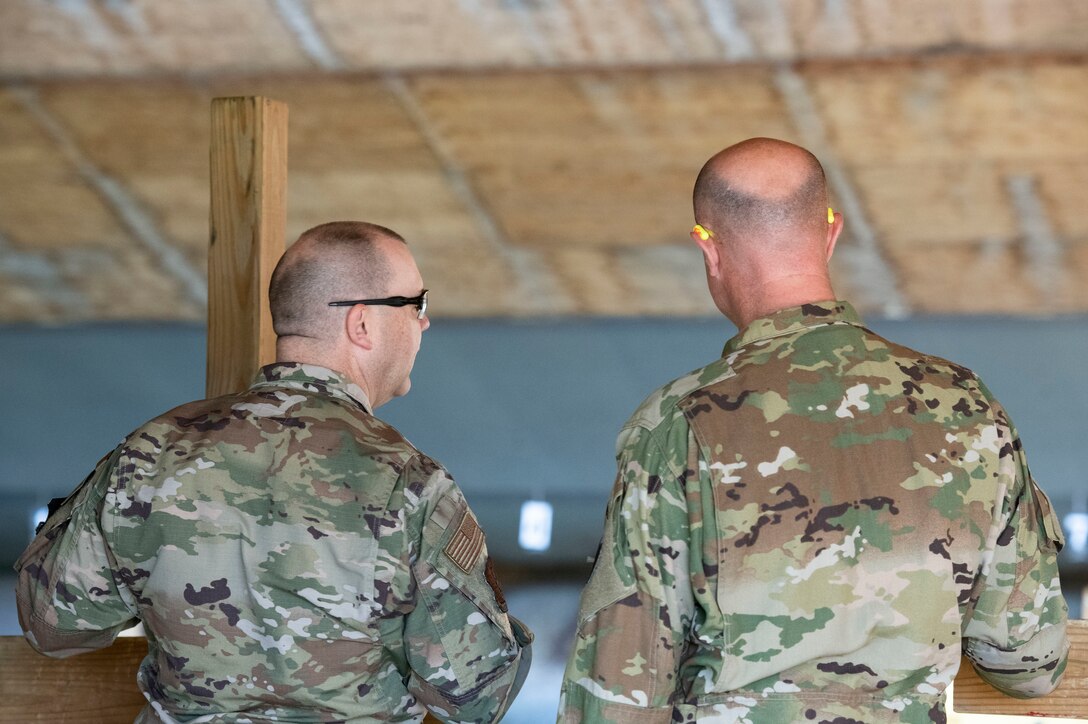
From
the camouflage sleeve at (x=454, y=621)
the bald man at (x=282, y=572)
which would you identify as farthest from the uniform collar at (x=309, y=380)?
the camouflage sleeve at (x=454, y=621)

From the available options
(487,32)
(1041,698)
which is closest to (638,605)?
(1041,698)

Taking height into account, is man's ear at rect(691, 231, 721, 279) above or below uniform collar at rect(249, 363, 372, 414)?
above

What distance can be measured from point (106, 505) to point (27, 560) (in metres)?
0.16

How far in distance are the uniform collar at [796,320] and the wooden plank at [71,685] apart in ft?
3.47

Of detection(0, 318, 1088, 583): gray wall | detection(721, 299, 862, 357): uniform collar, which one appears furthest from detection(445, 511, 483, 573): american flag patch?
detection(0, 318, 1088, 583): gray wall

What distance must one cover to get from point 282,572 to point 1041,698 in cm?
102

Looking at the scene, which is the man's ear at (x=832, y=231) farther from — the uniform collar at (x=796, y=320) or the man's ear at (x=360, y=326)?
the man's ear at (x=360, y=326)

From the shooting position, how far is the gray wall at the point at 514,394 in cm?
552

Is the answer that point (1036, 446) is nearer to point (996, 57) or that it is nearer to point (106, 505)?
point (996, 57)

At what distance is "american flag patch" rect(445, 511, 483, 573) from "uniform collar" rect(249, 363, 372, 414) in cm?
25

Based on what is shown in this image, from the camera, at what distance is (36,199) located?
568 cm

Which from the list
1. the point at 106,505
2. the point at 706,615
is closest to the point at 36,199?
the point at 106,505

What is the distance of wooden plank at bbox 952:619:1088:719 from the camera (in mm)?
1728

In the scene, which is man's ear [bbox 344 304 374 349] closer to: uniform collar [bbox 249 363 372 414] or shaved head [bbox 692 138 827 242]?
uniform collar [bbox 249 363 372 414]
